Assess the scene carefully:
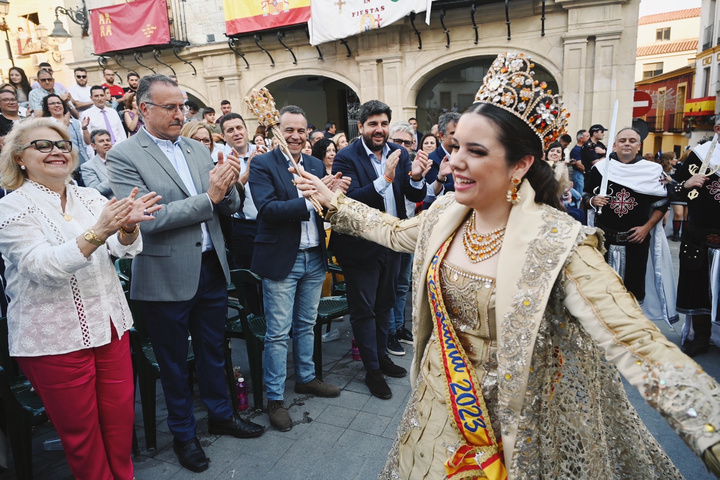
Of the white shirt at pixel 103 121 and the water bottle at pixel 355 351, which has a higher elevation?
the white shirt at pixel 103 121

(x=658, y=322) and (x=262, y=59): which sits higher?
(x=262, y=59)

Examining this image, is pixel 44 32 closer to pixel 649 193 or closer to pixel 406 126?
pixel 406 126

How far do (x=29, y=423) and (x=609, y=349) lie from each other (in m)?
2.92

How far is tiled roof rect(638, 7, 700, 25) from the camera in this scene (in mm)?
40166

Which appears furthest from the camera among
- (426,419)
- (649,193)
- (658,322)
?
(658,322)

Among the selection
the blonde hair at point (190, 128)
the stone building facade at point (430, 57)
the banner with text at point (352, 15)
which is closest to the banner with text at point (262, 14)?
the stone building facade at point (430, 57)

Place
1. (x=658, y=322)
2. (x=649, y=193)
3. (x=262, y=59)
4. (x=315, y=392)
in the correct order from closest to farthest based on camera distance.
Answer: (x=315, y=392), (x=649, y=193), (x=658, y=322), (x=262, y=59)

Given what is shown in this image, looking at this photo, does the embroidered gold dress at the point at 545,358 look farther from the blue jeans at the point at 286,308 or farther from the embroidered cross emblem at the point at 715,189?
the embroidered cross emblem at the point at 715,189

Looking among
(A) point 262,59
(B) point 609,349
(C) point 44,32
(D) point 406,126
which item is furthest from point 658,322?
(C) point 44,32

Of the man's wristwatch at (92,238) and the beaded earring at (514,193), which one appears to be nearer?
the beaded earring at (514,193)

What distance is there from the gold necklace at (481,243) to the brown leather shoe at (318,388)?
2.20 m

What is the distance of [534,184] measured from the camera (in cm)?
172

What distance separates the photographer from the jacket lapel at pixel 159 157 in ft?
8.75

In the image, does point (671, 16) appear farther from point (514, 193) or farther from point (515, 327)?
point (515, 327)
